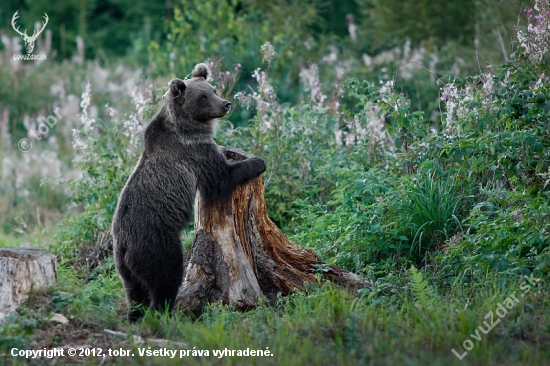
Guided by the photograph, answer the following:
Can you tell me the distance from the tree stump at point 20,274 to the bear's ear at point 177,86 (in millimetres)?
2040

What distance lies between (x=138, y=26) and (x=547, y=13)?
64.6 feet

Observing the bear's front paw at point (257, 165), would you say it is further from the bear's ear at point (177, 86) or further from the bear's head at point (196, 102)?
the bear's ear at point (177, 86)

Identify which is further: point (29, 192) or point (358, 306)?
point (29, 192)

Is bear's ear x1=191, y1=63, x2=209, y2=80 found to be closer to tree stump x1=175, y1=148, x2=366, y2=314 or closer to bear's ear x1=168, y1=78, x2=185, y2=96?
bear's ear x1=168, y1=78, x2=185, y2=96

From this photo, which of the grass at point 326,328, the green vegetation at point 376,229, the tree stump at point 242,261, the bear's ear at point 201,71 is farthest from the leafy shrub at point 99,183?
the grass at point 326,328

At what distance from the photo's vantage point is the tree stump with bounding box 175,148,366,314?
7082mm

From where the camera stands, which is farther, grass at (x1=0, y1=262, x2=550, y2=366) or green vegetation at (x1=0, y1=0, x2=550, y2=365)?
green vegetation at (x1=0, y1=0, x2=550, y2=365)

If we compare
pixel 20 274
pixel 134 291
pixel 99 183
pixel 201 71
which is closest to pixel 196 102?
pixel 201 71

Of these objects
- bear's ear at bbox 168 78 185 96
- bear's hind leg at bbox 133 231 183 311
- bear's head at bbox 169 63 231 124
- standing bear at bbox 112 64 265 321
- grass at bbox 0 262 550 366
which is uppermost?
bear's ear at bbox 168 78 185 96

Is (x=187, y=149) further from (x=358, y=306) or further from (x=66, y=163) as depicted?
(x=66, y=163)

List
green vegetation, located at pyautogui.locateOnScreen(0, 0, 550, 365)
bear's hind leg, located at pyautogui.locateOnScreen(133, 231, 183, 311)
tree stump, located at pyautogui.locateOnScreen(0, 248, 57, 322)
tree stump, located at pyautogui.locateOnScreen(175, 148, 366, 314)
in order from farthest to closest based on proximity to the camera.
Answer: tree stump, located at pyautogui.locateOnScreen(175, 148, 366, 314) < bear's hind leg, located at pyautogui.locateOnScreen(133, 231, 183, 311) < tree stump, located at pyautogui.locateOnScreen(0, 248, 57, 322) < green vegetation, located at pyautogui.locateOnScreen(0, 0, 550, 365)

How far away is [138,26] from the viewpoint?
2552 centimetres

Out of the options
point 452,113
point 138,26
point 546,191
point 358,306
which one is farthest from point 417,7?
point 358,306

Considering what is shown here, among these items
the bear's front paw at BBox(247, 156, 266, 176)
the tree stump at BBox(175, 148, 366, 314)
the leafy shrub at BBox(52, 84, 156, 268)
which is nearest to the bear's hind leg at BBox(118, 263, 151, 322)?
the tree stump at BBox(175, 148, 366, 314)
